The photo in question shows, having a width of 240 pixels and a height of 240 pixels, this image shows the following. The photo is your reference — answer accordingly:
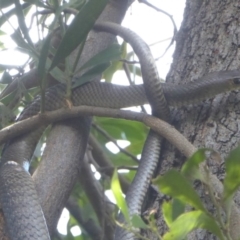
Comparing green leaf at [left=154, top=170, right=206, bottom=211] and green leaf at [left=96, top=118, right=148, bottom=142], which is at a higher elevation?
green leaf at [left=96, top=118, right=148, bottom=142]

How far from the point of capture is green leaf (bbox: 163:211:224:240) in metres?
0.90

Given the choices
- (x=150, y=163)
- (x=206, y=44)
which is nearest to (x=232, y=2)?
(x=206, y=44)

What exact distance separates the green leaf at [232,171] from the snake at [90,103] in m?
0.81

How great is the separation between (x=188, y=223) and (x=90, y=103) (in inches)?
48.7

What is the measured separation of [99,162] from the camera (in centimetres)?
297

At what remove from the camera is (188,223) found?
0.91 metres

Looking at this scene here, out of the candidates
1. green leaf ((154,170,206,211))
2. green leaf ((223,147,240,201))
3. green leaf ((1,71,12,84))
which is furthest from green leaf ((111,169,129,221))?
green leaf ((1,71,12,84))

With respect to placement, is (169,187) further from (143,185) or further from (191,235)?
(143,185)

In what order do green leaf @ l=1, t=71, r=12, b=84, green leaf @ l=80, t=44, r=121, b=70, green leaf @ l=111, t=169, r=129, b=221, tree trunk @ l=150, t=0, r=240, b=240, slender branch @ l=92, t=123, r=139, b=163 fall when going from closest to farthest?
green leaf @ l=111, t=169, r=129, b=221, tree trunk @ l=150, t=0, r=240, b=240, green leaf @ l=80, t=44, r=121, b=70, green leaf @ l=1, t=71, r=12, b=84, slender branch @ l=92, t=123, r=139, b=163

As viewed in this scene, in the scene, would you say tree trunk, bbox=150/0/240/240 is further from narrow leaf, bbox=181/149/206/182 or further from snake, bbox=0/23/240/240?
narrow leaf, bbox=181/149/206/182

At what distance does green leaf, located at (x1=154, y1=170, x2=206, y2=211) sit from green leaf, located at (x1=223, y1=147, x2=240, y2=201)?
6 centimetres

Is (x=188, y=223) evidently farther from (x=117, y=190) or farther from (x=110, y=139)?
(x=110, y=139)

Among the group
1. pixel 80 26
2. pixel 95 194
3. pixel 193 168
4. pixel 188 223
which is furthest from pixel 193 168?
pixel 95 194

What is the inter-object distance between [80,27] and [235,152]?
0.84 meters
